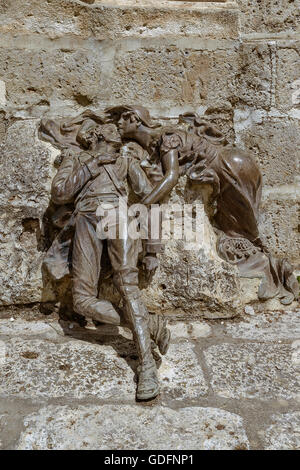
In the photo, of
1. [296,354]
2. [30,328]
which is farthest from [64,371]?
[296,354]

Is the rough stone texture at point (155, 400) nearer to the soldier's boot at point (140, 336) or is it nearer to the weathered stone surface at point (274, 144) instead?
the soldier's boot at point (140, 336)

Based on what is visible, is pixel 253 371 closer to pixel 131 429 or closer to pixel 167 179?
pixel 131 429

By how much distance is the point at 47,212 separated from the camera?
235 cm

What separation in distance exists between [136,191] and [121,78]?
681mm

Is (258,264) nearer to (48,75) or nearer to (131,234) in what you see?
(131,234)

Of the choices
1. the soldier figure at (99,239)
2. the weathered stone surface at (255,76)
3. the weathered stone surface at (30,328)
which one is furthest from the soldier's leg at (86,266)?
the weathered stone surface at (255,76)

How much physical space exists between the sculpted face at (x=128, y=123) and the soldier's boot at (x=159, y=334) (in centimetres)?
96

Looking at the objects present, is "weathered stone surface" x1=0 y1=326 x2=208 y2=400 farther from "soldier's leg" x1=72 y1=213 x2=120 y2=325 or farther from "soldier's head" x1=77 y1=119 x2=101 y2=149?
"soldier's head" x1=77 y1=119 x2=101 y2=149

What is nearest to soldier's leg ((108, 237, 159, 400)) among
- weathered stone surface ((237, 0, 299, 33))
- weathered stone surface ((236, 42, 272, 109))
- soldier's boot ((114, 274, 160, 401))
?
soldier's boot ((114, 274, 160, 401))

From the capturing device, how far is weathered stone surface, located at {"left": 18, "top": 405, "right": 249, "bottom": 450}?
1537 mm

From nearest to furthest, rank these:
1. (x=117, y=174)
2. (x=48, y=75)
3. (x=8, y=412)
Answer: (x=8, y=412) < (x=117, y=174) < (x=48, y=75)

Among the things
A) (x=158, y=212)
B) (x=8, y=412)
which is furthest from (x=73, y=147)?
(x=8, y=412)

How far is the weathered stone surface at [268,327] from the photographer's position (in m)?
2.23

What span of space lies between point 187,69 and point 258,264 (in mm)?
1158
